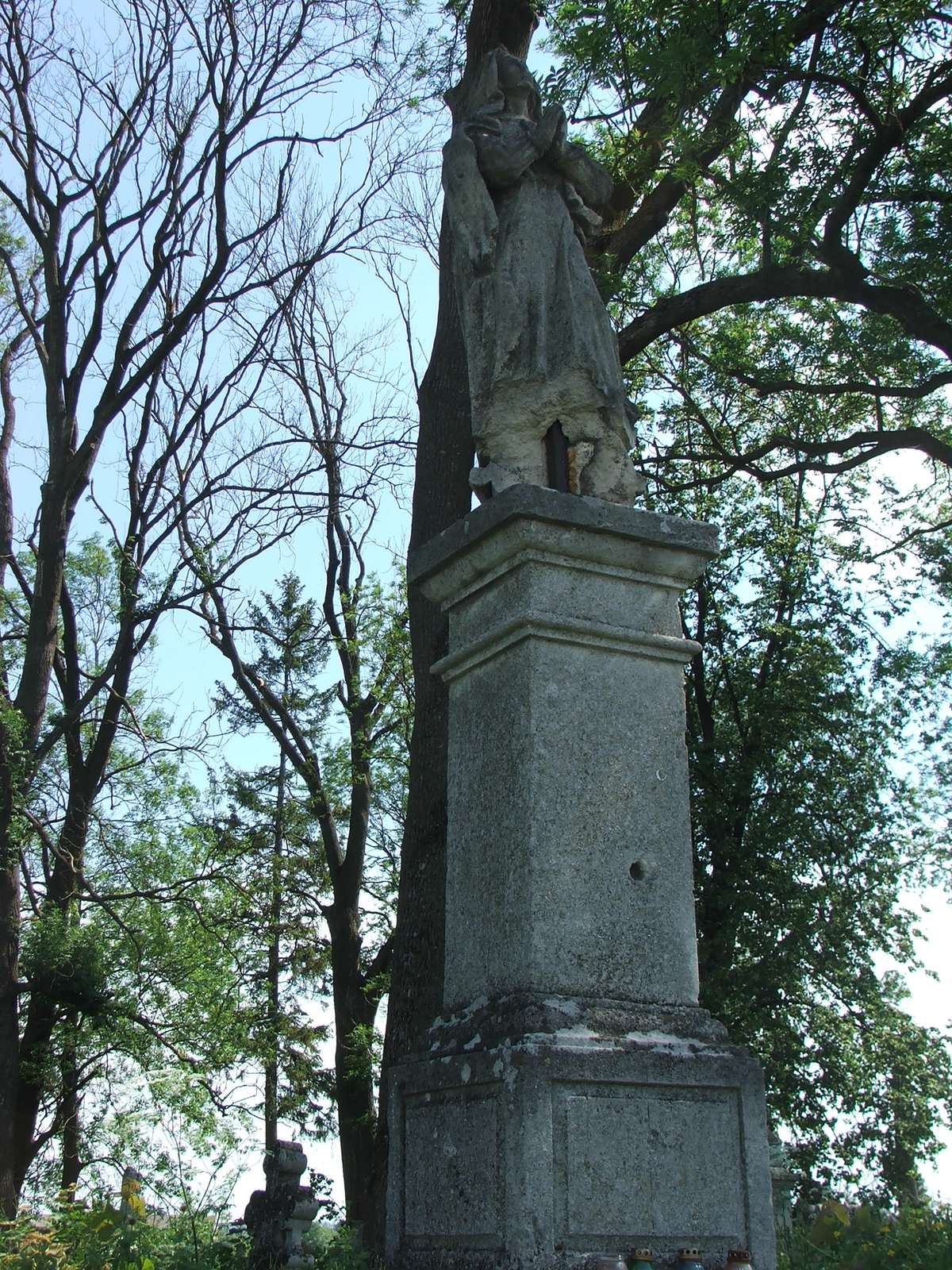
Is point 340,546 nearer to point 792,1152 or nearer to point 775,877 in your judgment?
point 775,877

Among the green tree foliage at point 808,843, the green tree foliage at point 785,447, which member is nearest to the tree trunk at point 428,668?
the green tree foliage at point 785,447

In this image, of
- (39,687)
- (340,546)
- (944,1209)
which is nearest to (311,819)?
(340,546)

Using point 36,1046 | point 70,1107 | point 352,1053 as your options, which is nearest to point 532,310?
point 36,1046

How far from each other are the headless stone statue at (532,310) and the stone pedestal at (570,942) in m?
0.41

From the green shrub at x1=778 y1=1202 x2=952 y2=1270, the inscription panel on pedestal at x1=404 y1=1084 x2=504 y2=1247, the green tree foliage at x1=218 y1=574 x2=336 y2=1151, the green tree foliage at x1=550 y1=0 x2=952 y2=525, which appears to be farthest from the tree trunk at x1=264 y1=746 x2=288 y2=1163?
the inscription panel on pedestal at x1=404 y1=1084 x2=504 y2=1247

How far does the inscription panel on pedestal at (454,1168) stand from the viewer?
3.56 m

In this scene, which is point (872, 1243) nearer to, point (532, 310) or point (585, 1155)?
point (585, 1155)

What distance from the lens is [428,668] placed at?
28.6 feet

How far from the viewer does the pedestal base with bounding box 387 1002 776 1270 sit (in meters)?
3.45

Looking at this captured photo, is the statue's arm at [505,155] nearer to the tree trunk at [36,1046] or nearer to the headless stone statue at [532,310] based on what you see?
the headless stone statue at [532,310]

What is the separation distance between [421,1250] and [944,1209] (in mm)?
2358

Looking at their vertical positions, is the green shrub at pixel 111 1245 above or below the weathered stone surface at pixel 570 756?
below

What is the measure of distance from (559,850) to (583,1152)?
2.75ft

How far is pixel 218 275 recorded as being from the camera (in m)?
14.5
